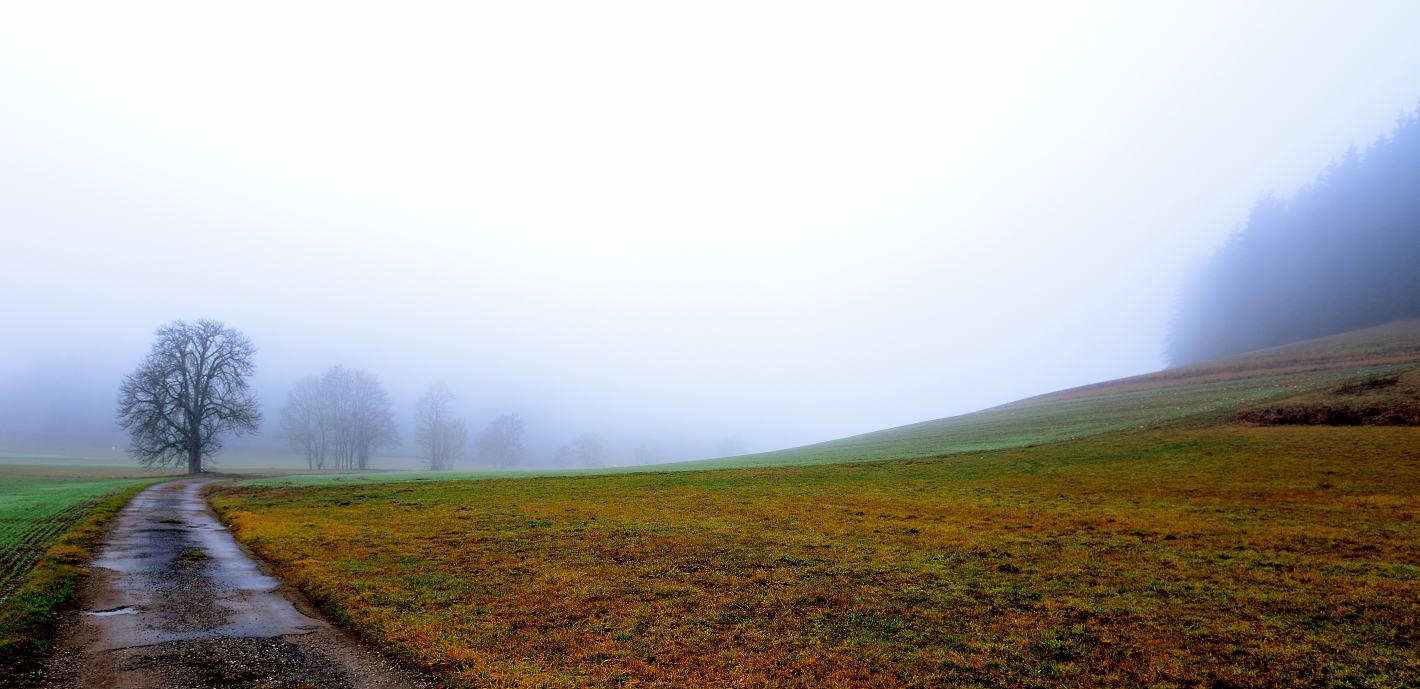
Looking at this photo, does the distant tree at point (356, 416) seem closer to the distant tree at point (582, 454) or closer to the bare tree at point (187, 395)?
the bare tree at point (187, 395)

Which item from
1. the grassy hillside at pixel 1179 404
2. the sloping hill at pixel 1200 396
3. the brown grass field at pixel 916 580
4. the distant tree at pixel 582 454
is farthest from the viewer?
the distant tree at pixel 582 454

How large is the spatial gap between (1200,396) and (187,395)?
10326 cm

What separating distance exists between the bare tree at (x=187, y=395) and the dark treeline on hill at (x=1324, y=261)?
17299cm

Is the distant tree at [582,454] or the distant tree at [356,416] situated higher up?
the distant tree at [356,416]

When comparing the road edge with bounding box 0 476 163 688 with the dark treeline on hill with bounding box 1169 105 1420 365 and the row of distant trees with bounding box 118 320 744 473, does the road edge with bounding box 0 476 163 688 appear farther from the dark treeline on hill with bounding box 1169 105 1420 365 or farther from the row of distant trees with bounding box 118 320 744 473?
the dark treeline on hill with bounding box 1169 105 1420 365

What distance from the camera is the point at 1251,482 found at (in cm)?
2216

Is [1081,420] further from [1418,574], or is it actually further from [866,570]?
[866,570]

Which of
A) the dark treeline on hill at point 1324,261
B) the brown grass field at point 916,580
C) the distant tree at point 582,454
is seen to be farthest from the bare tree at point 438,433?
the dark treeline on hill at point 1324,261

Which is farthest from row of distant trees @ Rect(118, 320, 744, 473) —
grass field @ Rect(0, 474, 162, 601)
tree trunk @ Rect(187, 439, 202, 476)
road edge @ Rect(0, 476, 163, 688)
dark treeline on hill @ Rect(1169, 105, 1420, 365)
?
dark treeline on hill @ Rect(1169, 105, 1420, 365)

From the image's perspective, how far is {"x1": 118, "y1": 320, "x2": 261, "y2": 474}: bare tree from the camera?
5134 centimetres

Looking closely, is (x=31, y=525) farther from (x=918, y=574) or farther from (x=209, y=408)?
(x=209, y=408)

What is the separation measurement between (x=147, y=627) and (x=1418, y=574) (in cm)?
2578

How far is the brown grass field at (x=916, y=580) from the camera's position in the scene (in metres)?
8.32

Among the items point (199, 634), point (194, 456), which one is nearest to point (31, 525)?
point (199, 634)
